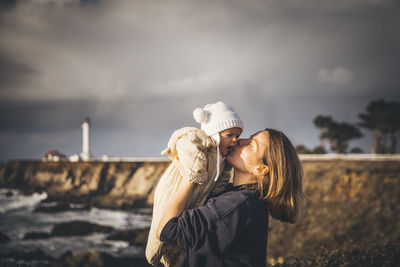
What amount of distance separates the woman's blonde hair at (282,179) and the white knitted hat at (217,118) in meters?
0.41

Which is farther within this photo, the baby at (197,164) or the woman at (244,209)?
the baby at (197,164)

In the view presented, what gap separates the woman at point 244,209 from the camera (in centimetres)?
207

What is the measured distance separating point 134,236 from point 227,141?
18976mm

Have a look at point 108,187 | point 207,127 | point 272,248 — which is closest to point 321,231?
point 272,248

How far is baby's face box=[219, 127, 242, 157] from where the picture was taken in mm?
2672

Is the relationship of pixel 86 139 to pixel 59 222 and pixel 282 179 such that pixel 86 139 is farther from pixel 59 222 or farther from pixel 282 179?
pixel 282 179

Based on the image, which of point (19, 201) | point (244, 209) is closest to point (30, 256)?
point (244, 209)

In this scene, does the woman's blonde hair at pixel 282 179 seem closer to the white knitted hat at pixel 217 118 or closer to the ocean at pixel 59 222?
the white knitted hat at pixel 217 118

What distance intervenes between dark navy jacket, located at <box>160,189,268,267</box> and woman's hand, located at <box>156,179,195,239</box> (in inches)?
2.2

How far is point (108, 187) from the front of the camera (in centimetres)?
4534

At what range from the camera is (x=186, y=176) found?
7.58 ft

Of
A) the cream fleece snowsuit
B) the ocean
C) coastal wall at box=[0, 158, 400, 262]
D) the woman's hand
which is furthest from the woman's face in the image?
the ocean

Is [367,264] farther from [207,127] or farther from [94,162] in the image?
[94,162]

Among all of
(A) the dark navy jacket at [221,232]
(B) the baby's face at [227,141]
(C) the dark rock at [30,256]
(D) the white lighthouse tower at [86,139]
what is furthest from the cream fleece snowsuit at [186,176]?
(D) the white lighthouse tower at [86,139]
